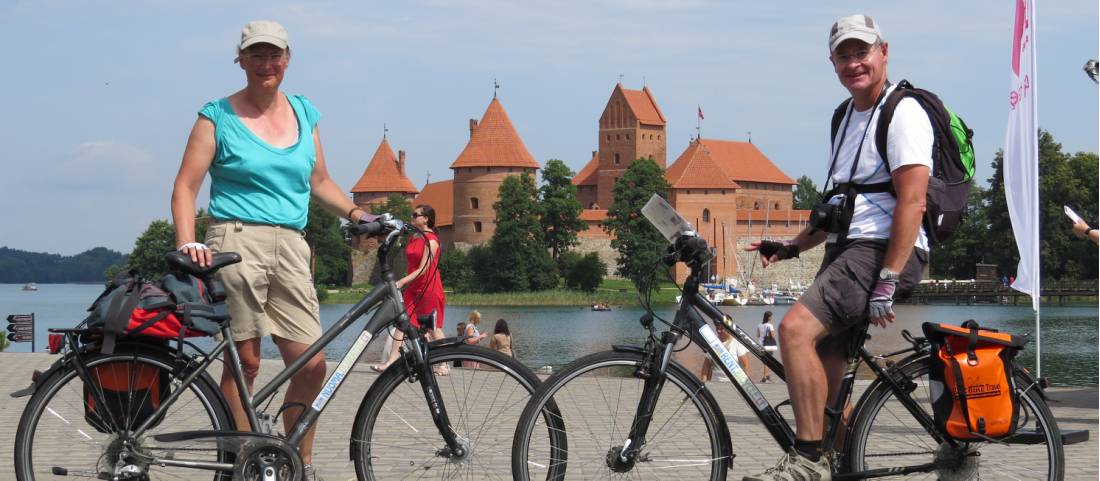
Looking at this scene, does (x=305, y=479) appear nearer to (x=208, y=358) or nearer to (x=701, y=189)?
(x=208, y=358)

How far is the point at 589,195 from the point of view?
116m

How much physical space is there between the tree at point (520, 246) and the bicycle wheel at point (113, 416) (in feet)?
246

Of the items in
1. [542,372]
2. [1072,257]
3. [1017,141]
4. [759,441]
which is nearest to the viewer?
[759,441]

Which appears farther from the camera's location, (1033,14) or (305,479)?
(1033,14)

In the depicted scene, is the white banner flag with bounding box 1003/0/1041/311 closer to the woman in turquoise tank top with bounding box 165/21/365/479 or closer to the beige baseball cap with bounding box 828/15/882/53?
the beige baseball cap with bounding box 828/15/882/53

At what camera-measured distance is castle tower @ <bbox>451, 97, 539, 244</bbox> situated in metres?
103

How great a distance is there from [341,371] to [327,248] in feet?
296

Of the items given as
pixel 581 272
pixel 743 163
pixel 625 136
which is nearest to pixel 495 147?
pixel 625 136

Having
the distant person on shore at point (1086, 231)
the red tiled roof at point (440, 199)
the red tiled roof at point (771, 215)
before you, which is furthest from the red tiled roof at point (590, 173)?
the distant person on shore at point (1086, 231)

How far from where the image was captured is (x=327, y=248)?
3681 inches

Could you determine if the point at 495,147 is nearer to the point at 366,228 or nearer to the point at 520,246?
the point at 520,246

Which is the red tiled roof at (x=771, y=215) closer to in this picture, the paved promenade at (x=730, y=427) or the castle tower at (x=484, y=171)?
the castle tower at (x=484, y=171)

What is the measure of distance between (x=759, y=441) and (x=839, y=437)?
2599 mm

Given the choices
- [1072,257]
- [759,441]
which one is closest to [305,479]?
Answer: [759,441]
